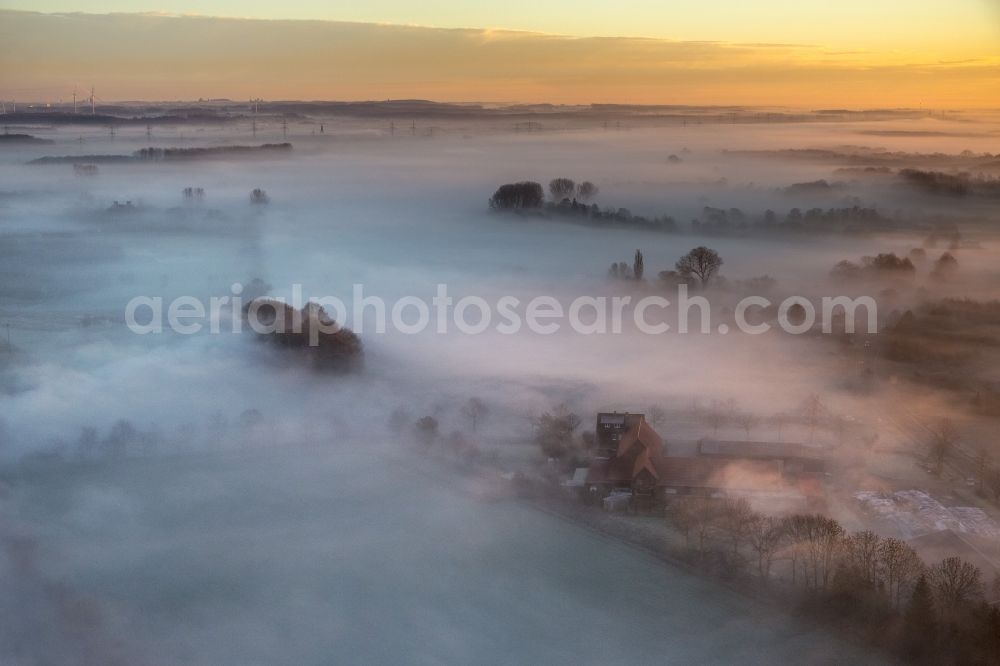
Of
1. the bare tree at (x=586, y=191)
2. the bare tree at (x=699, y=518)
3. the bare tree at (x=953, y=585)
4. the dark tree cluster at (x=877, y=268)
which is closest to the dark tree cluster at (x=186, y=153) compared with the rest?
the bare tree at (x=586, y=191)

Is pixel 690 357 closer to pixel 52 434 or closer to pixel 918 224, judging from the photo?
pixel 52 434

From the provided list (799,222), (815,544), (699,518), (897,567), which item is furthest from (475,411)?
(799,222)

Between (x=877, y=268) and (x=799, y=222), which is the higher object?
(x=799, y=222)

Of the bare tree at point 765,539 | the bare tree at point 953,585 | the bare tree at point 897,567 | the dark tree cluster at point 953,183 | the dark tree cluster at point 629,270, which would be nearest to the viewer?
the bare tree at point 953,585

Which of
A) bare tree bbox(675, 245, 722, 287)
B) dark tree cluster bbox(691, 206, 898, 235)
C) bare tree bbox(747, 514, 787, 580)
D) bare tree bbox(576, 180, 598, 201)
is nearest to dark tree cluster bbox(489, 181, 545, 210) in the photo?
bare tree bbox(576, 180, 598, 201)

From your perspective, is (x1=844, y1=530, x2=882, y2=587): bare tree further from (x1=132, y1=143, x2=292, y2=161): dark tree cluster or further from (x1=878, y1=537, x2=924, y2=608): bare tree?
(x1=132, y1=143, x2=292, y2=161): dark tree cluster

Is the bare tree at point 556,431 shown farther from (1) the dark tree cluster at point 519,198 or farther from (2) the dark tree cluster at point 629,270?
(1) the dark tree cluster at point 519,198

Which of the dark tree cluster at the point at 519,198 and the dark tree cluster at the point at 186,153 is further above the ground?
the dark tree cluster at the point at 186,153

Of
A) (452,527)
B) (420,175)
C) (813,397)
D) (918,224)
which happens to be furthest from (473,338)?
(420,175)

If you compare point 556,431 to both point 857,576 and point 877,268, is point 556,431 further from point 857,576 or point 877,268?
point 877,268
